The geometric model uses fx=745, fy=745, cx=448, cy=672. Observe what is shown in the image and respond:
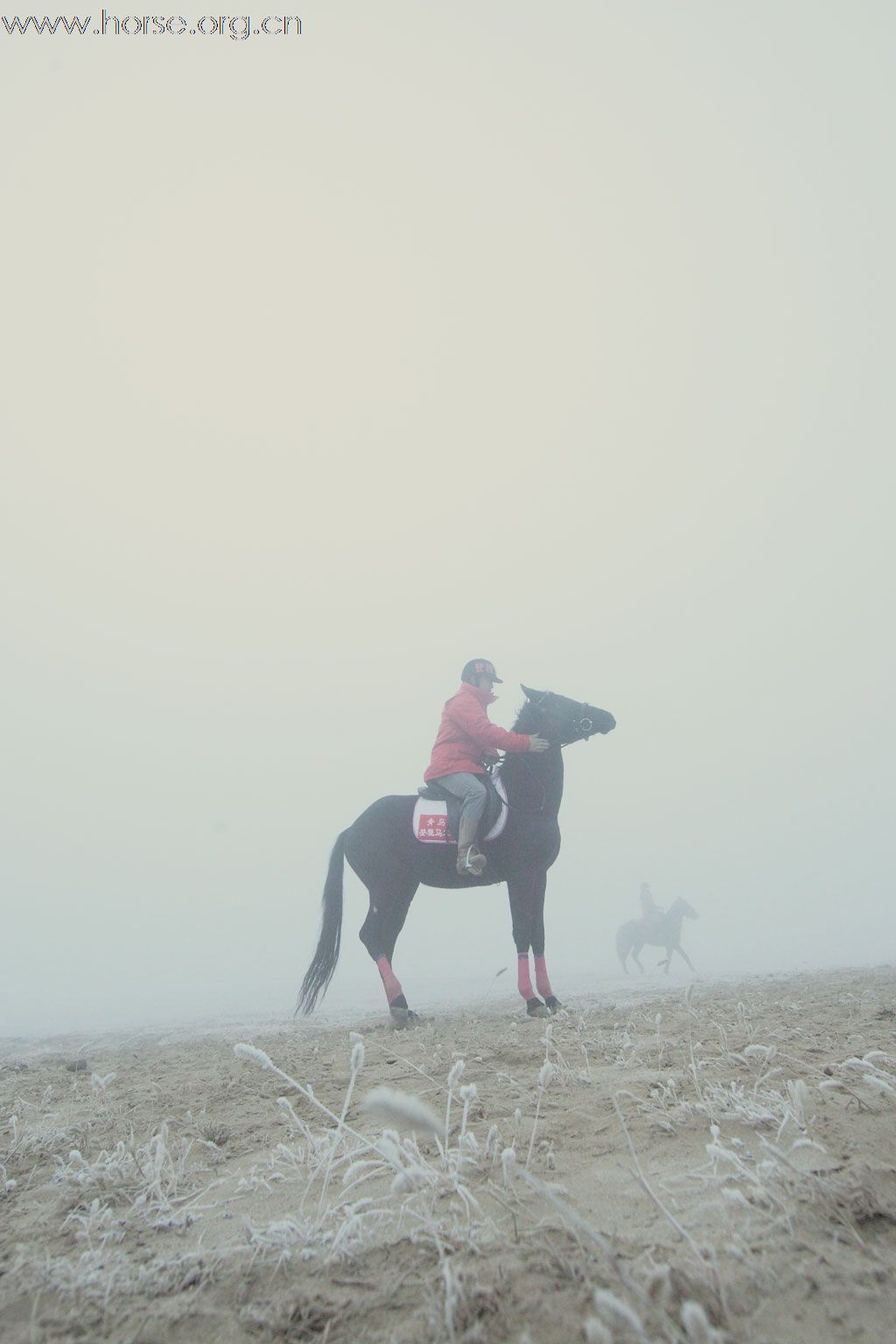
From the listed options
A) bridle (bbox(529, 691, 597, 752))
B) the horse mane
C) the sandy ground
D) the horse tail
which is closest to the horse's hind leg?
the horse tail

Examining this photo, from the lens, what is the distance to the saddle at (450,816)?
6.99 metres

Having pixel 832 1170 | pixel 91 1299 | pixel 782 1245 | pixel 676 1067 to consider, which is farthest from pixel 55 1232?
pixel 676 1067

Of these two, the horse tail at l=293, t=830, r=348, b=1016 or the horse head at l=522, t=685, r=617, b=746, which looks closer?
the horse tail at l=293, t=830, r=348, b=1016

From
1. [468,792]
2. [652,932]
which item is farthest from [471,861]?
[652,932]

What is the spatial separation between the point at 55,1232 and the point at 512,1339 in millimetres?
1238

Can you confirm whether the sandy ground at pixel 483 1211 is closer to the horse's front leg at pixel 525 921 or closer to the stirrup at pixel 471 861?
the horse's front leg at pixel 525 921

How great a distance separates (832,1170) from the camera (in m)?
1.57

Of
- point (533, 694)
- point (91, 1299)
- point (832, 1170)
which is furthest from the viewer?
point (533, 694)

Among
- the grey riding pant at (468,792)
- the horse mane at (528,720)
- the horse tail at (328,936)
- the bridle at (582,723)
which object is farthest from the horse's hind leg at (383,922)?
the bridle at (582,723)

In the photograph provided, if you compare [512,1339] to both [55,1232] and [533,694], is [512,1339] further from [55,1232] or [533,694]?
[533,694]

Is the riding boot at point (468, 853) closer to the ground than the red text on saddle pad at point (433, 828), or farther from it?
closer to the ground

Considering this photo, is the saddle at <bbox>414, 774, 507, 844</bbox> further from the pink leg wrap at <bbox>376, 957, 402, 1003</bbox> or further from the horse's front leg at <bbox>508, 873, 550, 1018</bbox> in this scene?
the pink leg wrap at <bbox>376, 957, 402, 1003</bbox>

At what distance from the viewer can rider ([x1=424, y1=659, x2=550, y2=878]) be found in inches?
268

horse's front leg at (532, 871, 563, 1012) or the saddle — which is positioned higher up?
the saddle
